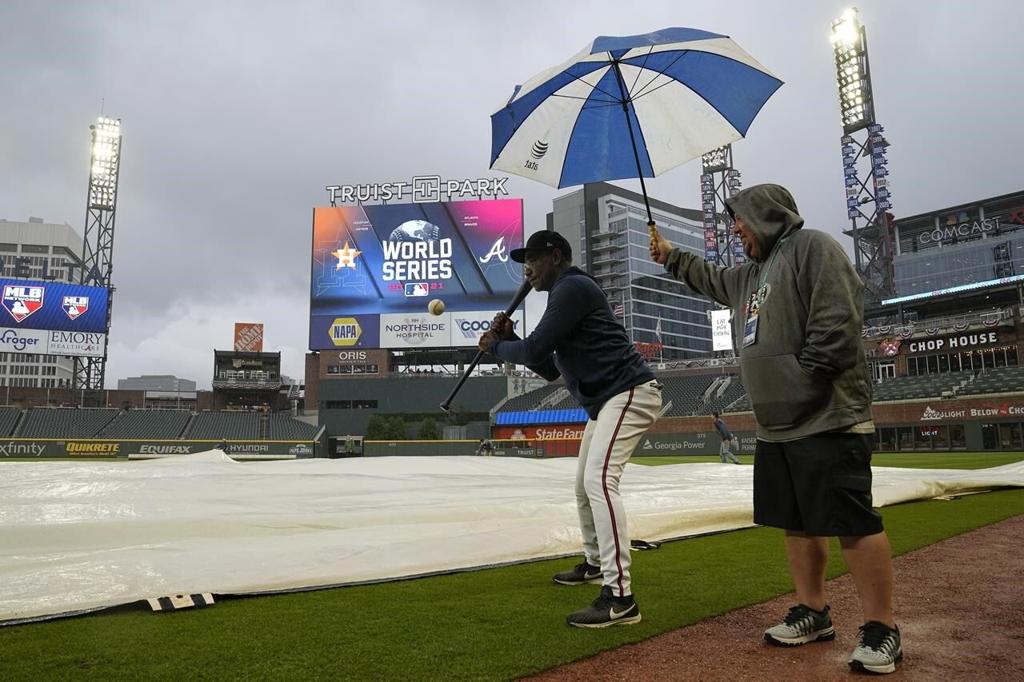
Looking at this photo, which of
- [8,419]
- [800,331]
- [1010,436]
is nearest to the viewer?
[800,331]

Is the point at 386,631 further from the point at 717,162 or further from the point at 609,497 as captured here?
the point at 717,162

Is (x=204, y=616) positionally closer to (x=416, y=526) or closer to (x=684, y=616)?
(x=416, y=526)

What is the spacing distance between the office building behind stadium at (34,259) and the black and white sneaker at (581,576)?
127338 millimetres

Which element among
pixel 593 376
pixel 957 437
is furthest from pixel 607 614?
pixel 957 437

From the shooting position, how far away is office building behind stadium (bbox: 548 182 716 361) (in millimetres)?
82875

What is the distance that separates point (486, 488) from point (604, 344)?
11.8 feet

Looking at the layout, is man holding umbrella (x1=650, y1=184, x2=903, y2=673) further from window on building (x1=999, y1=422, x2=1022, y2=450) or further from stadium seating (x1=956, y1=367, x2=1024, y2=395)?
stadium seating (x1=956, y1=367, x2=1024, y2=395)

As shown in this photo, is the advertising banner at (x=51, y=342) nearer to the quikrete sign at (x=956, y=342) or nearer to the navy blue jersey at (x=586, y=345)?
the navy blue jersey at (x=586, y=345)

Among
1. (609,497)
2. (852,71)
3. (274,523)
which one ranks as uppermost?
(852,71)

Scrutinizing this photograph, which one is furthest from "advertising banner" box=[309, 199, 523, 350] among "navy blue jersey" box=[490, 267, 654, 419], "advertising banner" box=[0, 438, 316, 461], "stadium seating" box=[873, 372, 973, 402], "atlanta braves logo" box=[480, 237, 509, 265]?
"navy blue jersey" box=[490, 267, 654, 419]

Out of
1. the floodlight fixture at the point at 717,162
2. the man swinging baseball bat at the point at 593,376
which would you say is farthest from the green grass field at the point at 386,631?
the floodlight fixture at the point at 717,162

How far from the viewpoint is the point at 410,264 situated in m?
42.4

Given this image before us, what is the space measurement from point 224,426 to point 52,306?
12050 mm

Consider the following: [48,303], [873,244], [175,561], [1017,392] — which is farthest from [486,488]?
[873,244]
